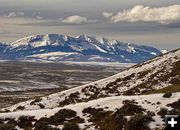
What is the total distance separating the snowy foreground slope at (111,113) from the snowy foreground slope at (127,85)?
18.6 m

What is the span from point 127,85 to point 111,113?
2826cm

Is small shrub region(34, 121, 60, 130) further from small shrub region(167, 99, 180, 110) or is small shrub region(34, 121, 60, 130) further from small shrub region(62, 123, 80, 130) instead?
small shrub region(167, 99, 180, 110)

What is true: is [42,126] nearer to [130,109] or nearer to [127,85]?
[130,109]

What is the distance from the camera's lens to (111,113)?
128 ft

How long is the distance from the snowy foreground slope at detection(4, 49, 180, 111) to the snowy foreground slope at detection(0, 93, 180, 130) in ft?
61.2

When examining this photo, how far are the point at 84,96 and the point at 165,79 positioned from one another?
558 inches

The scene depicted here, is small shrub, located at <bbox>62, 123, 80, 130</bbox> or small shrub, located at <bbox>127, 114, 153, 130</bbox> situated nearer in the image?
small shrub, located at <bbox>127, 114, 153, 130</bbox>

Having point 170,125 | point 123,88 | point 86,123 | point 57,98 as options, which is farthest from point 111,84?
point 170,125

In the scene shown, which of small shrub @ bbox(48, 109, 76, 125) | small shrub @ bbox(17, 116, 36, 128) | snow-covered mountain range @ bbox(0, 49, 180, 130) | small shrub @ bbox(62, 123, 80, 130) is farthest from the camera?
small shrub @ bbox(17, 116, 36, 128)

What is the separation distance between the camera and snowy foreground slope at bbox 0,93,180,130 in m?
35.1

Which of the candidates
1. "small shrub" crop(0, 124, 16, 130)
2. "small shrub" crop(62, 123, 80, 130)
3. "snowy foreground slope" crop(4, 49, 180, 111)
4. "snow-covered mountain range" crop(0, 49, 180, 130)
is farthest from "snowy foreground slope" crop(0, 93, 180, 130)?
"snowy foreground slope" crop(4, 49, 180, 111)

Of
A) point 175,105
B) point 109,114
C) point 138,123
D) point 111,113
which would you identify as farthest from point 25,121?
point 175,105

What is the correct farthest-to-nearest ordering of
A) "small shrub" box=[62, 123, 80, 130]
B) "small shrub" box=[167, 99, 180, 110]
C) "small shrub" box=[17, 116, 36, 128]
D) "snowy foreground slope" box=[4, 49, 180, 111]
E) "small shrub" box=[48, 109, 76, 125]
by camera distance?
"snowy foreground slope" box=[4, 49, 180, 111], "small shrub" box=[17, 116, 36, 128], "small shrub" box=[48, 109, 76, 125], "small shrub" box=[167, 99, 180, 110], "small shrub" box=[62, 123, 80, 130]

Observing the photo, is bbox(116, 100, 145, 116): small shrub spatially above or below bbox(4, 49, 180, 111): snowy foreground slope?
above
